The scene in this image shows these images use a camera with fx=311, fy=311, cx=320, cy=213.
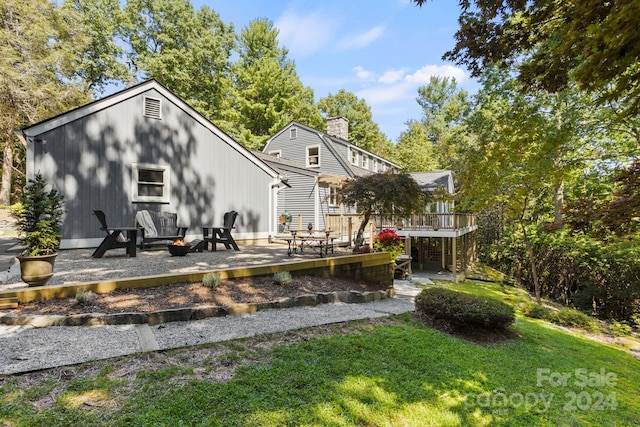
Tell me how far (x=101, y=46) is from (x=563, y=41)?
30668 millimetres

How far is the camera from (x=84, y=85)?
22.8 meters

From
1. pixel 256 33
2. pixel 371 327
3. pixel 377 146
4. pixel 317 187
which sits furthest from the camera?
pixel 377 146

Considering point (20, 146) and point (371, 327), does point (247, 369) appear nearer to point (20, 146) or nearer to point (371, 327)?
point (371, 327)

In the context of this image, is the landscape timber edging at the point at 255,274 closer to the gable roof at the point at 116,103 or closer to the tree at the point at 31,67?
the gable roof at the point at 116,103

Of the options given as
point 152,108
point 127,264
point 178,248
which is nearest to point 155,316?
point 127,264

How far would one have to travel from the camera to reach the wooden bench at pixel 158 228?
8117 millimetres

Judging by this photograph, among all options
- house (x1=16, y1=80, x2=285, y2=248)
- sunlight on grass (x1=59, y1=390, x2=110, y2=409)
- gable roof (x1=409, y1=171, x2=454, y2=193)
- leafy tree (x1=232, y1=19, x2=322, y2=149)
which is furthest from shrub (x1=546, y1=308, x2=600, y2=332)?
leafy tree (x1=232, y1=19, x2=322, y2=149)

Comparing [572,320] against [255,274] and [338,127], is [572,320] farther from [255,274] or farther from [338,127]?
[338,127]

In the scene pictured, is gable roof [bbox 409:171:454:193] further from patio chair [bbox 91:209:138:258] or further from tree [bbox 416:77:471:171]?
→ patio chair [bbox 91:209:138:258]

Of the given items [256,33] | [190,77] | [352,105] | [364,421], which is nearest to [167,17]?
[190,77]

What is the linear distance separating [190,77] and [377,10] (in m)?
23.9

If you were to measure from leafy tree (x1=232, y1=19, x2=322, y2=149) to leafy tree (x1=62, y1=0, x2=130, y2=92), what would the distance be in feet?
30.1

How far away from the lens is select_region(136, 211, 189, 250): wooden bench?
8117 mm

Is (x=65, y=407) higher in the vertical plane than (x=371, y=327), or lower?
higher
